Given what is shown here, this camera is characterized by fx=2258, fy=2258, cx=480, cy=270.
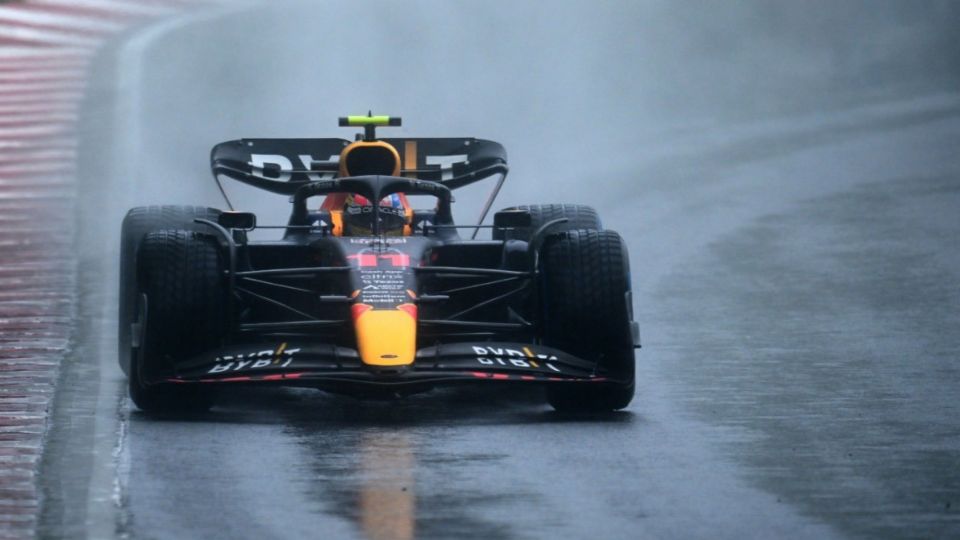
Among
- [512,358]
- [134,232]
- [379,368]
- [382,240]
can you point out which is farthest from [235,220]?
[512,358]

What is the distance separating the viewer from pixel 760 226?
729 inches

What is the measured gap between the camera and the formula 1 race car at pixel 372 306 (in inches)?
413

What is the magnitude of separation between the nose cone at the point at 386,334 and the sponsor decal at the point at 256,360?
34 cm

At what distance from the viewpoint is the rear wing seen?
13867 millimetres

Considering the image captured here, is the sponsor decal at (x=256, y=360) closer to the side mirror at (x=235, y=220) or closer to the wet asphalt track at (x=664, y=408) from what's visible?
the wet asphalt track at (x=664, y=408)

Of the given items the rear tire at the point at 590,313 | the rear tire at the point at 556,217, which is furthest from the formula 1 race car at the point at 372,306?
the rear tire at the point at 556,217

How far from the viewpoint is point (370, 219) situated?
40.5 feet

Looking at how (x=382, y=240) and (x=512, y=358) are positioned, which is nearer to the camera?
(x=512, y=358)

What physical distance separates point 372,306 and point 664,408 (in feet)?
5.02

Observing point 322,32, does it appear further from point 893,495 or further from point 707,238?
point 893,495

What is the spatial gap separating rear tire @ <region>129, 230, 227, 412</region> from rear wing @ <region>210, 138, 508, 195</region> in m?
2.78

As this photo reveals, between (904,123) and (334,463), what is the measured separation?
663 inches

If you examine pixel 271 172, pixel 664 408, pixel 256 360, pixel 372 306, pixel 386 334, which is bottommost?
pixel 664 408

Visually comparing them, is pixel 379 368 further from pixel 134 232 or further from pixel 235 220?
pixel 134 232
